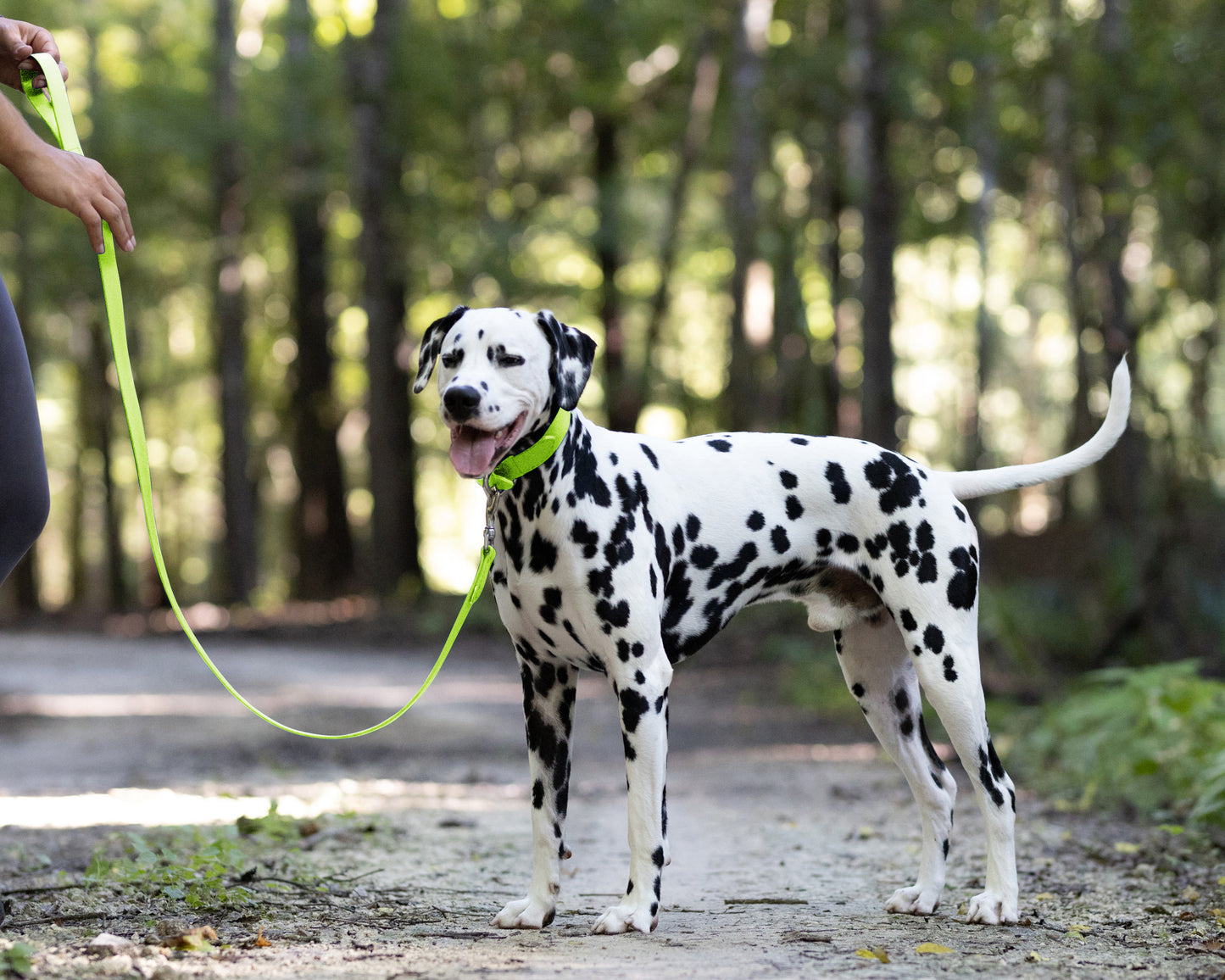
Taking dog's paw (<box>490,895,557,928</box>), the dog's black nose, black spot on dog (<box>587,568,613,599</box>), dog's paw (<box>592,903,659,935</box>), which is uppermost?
the dog's black nose

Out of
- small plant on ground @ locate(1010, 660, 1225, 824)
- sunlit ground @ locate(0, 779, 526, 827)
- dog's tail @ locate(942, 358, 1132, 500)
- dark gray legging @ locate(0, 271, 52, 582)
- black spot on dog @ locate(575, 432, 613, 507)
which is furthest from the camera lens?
small plant on ground @ locate(1010, 660, 1225, 824)

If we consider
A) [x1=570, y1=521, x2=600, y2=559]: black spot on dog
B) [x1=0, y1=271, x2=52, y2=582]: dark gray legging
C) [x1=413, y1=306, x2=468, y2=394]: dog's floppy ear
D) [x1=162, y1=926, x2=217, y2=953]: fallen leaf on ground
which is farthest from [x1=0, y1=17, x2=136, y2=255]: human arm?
[x1=162, y1=926, x2=217, y2=953]: fallen leaf on ground

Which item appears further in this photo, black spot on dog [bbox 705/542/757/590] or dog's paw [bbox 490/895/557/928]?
black spot on dog [bbox 705/542/757/590]

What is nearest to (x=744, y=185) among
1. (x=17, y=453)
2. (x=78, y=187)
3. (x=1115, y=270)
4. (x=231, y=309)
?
(x=1115, y=270)

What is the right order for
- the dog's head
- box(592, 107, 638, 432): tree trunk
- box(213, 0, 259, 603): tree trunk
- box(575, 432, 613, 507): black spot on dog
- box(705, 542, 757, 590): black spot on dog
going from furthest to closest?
box(592, 107, 638, 432): tree trunk → box(213, 0, 259, 603): tree trunk → box(705, 542, 757, 590): black spot on dog → box(575, 432, 613, 507): black spot on dog → the dog's head

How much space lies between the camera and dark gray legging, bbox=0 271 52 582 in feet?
12.8

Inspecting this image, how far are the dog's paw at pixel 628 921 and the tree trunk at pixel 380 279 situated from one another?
17.6m

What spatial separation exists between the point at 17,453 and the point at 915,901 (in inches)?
143

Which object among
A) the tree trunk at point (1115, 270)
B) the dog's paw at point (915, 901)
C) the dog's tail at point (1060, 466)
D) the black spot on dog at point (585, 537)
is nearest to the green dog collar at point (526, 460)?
the black spot on dog at point (585, 537)

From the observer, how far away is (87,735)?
10938mm

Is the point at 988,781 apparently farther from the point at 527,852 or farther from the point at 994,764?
the point at 527,852

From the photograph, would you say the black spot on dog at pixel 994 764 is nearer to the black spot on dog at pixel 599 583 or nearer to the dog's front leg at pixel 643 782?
the dog's front leg at pixel 643 782

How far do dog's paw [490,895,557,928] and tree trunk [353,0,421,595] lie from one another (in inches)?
682

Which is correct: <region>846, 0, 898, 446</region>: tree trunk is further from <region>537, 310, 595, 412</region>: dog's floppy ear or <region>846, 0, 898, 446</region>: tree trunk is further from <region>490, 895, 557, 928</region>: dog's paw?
<region>490, 895, 557, 928</region>: dog's paw
